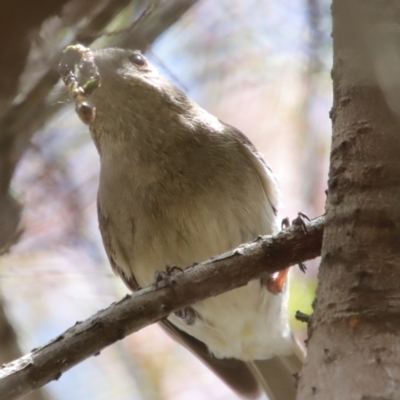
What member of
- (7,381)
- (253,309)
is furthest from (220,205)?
(7,381)

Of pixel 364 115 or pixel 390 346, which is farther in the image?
pixel 364 115

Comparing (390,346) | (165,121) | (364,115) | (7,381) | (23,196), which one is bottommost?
(390,346)

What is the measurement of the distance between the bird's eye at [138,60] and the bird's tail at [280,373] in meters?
1.58

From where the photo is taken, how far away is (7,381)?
1494 millimetres

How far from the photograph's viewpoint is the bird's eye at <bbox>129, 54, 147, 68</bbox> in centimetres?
Answer: 270

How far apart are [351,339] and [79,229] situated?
6.36 ft

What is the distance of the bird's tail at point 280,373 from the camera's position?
3.03 metres

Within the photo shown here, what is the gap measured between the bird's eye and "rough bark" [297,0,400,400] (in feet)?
3.79

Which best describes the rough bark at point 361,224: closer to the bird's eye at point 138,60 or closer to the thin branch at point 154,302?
the thin branch at point 154,302

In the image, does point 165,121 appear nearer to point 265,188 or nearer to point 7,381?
point 265,188

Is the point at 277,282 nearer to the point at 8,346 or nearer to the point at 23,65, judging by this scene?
the point at 8,346

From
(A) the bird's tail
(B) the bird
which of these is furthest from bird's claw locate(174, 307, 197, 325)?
(A) the bird's tail

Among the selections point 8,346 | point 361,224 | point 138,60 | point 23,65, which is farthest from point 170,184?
point 23,65

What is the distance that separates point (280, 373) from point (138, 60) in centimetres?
170
